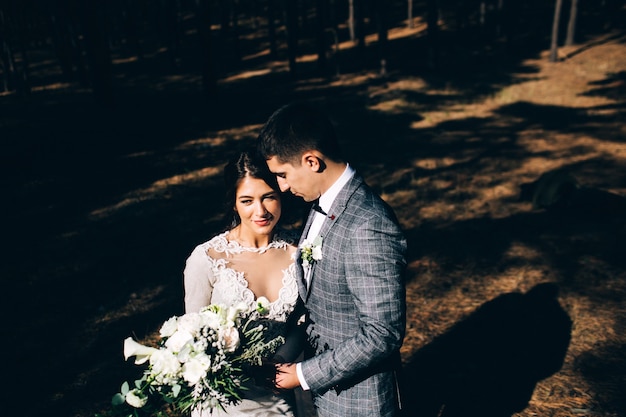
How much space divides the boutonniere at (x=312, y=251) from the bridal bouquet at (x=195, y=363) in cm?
48

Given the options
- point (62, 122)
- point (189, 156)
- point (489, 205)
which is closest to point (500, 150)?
point (489, 205)

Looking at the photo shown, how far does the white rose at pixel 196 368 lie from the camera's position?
211 cm

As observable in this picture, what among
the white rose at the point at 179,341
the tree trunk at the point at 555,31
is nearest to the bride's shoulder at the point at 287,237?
the white rose at the point at 179,341

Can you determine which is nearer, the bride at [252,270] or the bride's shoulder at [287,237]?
the bride at [252,270]

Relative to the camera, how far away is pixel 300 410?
3221 millimetres

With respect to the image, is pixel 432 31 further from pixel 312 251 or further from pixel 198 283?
pixel 312 251

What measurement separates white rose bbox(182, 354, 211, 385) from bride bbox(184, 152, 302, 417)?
858mm

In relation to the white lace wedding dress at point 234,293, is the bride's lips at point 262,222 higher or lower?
higher

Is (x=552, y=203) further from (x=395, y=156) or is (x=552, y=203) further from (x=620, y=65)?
(x=620, y=65)

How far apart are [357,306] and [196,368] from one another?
33.7 inches

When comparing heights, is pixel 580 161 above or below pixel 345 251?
below

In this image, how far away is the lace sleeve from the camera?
305 centimetres

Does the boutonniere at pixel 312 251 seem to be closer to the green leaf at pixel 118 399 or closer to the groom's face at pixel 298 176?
the groom's face at pixel 298 176

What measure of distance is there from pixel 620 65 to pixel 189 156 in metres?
20.2
